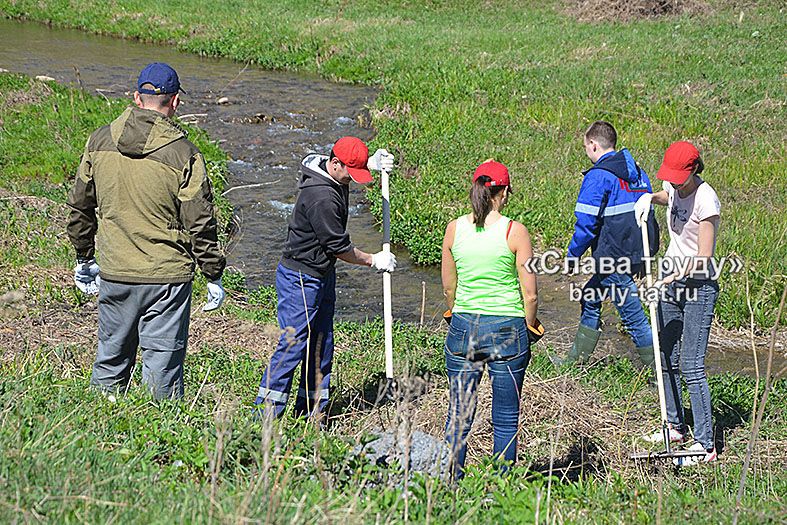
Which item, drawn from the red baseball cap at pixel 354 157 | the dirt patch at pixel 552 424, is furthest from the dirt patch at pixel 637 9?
the red baseball cap at pixel 354 157

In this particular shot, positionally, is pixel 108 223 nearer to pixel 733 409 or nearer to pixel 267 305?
pixel 267 305

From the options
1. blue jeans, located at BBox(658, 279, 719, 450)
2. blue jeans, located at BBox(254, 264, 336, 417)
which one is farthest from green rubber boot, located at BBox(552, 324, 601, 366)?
blue jeans, located at BBox(254, 264, 336, 417)

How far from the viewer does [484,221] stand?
4.70m

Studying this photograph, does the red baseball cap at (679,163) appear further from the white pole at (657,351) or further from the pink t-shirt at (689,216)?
the white pole at (657,351)

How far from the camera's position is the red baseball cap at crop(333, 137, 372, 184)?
5207 millimetres

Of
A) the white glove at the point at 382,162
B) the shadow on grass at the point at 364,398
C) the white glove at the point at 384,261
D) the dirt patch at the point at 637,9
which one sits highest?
the dirt patch at the point at 637,9

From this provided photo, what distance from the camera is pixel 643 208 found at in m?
5.79

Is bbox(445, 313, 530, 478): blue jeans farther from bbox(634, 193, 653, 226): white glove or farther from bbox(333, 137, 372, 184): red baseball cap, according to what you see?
bbox(634, 193, 653, 226): white glove

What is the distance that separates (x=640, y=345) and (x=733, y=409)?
2.57 feet

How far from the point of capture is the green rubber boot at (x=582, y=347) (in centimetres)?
684

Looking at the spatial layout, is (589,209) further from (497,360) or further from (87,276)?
(87,276)

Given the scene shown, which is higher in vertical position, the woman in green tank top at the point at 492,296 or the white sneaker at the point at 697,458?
the woman in green tank top at the point at 492,296

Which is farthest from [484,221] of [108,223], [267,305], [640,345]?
[267,305]

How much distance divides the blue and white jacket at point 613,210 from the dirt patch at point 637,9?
63.8 feet
